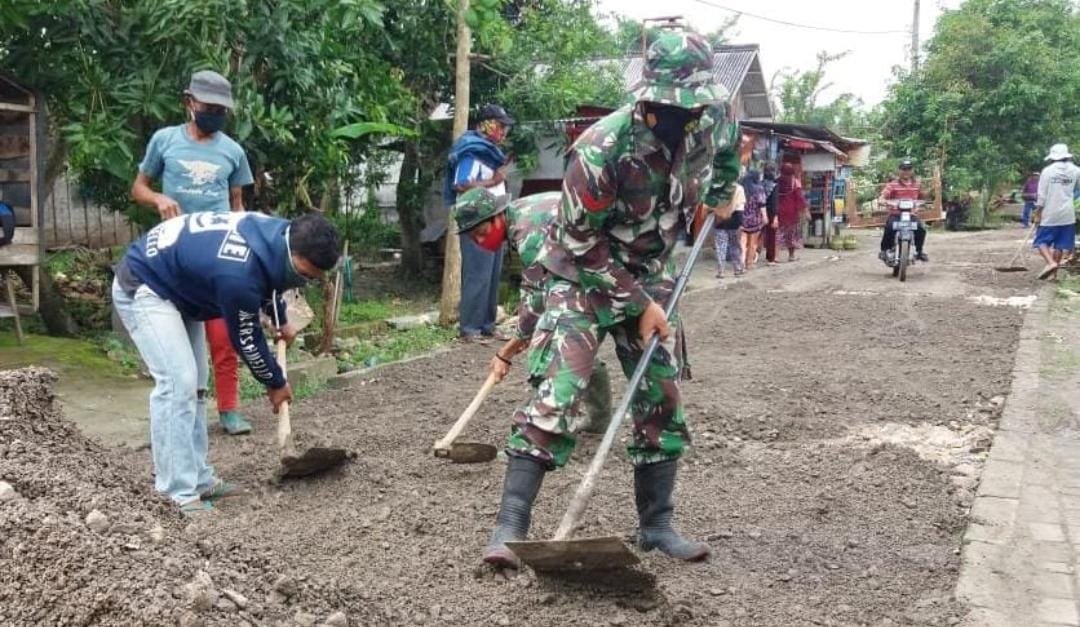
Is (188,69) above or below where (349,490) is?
above

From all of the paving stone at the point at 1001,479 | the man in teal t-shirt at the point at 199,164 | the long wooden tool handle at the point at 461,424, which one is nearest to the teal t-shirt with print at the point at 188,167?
the man in teal t-shirt at the point at 199,164

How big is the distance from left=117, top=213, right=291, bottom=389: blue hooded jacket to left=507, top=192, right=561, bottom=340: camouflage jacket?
3.37ft

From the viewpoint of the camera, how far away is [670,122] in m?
3.11

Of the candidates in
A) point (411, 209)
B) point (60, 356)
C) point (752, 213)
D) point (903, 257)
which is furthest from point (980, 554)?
point (752, 213)

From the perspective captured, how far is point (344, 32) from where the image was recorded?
684 cm

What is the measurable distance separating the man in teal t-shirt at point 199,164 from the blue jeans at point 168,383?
1.10 metres

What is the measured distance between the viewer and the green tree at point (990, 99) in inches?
1001

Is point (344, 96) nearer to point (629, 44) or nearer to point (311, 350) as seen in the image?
point (311, 350)

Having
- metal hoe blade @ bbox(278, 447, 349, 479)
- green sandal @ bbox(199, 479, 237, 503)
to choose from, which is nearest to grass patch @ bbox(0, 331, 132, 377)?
green sandal @ bbox(199, 479, 237, 503)

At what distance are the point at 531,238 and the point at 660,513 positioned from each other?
1.28m

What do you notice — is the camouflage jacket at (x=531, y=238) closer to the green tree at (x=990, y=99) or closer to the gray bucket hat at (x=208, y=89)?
the gray bucket hat at (x=208, y=89)

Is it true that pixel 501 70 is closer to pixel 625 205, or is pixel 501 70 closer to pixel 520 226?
pixel 520 226

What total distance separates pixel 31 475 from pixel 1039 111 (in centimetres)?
2755

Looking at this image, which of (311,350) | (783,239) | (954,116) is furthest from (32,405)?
(954,116)
